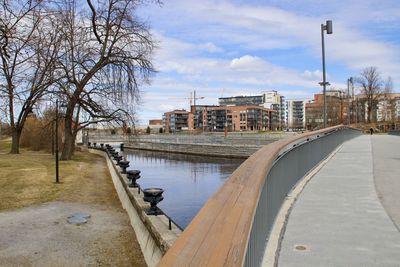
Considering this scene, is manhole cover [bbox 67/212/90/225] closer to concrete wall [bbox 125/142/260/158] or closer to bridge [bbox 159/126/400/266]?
bridge [bbox 159/126/400/266]

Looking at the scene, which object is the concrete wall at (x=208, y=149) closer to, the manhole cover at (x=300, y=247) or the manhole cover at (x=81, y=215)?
the manhole cover at (x=81, y=215)

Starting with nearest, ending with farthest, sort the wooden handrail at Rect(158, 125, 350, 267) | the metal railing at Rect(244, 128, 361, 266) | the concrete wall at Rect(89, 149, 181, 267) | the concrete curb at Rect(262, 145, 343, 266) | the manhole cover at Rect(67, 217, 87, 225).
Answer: the wooden handrail at Rect(158, 125, 350, 267), the metal railing at Rect(244, 128, 361, 266), the concrete curb at Rect(262, 145, 343, 266), the concrete wall at Rect(89, 149, 181, 267), the manhole cover at Rect(67, 217, 87, 225)

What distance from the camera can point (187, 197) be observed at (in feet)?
74.2

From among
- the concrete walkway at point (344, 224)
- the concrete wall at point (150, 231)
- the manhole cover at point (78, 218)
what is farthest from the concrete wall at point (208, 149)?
the concrete walkway at point (344, 224)

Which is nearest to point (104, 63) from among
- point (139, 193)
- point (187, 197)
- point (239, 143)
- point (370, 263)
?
point (187, 197)

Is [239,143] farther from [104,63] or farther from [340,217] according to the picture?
[340,217]

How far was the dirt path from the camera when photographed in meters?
9.16

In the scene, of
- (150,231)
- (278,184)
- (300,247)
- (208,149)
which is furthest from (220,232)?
(208,149)

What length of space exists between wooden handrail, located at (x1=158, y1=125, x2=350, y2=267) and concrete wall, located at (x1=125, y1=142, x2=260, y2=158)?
157 feet

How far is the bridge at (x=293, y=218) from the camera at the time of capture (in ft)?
6.85

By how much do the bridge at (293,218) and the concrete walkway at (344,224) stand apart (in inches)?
0.4

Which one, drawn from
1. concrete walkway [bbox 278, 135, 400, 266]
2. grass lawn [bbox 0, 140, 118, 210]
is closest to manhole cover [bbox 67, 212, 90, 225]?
grass lawn [bbox 0, 140, 118, 210]

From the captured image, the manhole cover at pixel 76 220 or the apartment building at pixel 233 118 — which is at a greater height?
the apartment building at pixel 233 118

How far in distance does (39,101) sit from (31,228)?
21.5 metres
